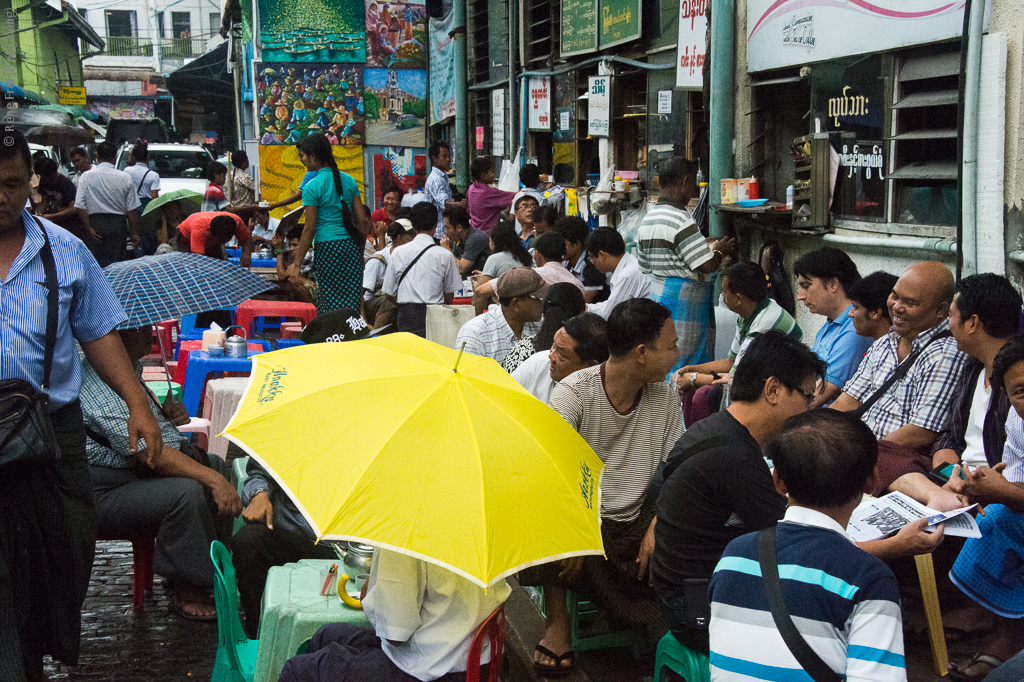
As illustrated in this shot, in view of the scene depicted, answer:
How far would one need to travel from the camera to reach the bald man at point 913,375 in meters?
4.18

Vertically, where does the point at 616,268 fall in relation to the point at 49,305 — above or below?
below

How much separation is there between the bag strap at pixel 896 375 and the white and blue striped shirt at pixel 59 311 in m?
3.23

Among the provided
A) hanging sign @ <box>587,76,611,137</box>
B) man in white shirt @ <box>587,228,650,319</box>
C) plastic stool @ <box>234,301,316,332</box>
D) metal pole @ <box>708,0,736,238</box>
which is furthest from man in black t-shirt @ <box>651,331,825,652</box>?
hanging sign @ <box>587,76,611,137</box>

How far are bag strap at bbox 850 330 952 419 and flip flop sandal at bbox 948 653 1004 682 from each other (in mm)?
1128

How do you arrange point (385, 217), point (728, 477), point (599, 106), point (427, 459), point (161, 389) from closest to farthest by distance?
point (427, 459) → point (728, 477) → point (161, 389) → point (599, 106) → point (385, 217)

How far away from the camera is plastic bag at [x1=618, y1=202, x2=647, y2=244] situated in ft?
32.8

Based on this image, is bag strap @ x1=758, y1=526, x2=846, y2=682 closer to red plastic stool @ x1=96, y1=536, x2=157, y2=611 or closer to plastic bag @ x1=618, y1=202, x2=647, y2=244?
red plastic stool @ x1=96, y1=536, x2=157, y2=611

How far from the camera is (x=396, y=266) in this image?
820 centimetres

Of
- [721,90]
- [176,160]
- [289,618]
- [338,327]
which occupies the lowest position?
[289,618]

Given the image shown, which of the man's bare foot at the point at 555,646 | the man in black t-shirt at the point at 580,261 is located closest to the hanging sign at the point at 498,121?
the man in black t-shirt at the point at 580,261

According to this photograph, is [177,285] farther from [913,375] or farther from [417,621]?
[913,375]

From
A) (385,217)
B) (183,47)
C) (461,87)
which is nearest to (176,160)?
(461,87)

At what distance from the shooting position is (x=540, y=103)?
13445 mm

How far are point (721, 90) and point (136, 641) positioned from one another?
586cm
